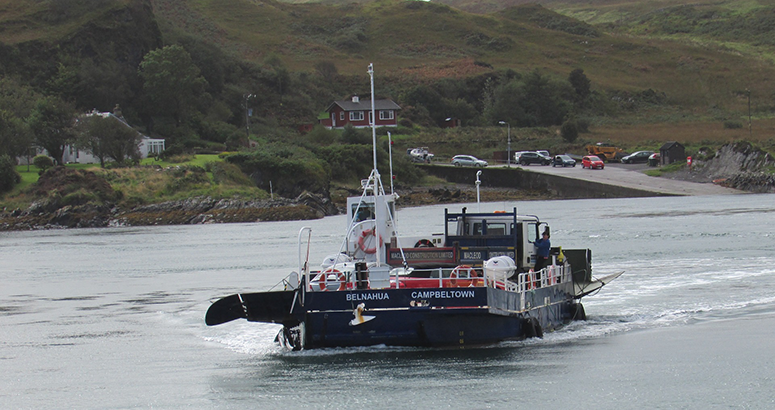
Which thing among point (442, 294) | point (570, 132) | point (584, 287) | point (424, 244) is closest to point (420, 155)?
point (570, 132)

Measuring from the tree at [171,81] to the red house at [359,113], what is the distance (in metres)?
23.9

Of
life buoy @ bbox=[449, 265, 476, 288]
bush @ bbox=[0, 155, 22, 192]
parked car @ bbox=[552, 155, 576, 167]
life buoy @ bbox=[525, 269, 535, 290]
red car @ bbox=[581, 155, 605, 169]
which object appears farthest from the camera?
parked car @ bbox=[552, 155, 576, 167]

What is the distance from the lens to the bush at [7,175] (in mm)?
79125

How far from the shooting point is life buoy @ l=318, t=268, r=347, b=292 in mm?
20953

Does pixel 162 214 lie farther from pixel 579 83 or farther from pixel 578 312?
pixel 579 83

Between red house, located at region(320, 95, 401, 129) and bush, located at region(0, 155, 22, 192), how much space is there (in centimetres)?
5749

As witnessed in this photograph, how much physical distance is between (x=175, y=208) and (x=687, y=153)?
54.3 m

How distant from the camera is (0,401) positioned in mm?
18984

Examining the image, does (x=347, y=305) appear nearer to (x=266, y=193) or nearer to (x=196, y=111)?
(x=266, y=193)

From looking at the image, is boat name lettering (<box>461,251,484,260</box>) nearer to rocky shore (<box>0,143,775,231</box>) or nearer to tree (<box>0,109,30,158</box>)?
rocky shore (<box>0,143,775,231</box>)

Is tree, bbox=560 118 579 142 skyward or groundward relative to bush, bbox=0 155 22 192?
skyward

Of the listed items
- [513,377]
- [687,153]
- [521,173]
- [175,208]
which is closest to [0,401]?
[513,377]

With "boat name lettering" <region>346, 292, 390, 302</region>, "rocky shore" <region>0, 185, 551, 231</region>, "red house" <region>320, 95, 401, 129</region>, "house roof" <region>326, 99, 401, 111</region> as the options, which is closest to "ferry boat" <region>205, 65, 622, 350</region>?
"boat name lettering" <region>346, 292, 390, 302</region>

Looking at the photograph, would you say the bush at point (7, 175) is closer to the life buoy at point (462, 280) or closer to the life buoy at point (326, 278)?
the life buoy at point (326, 278)
